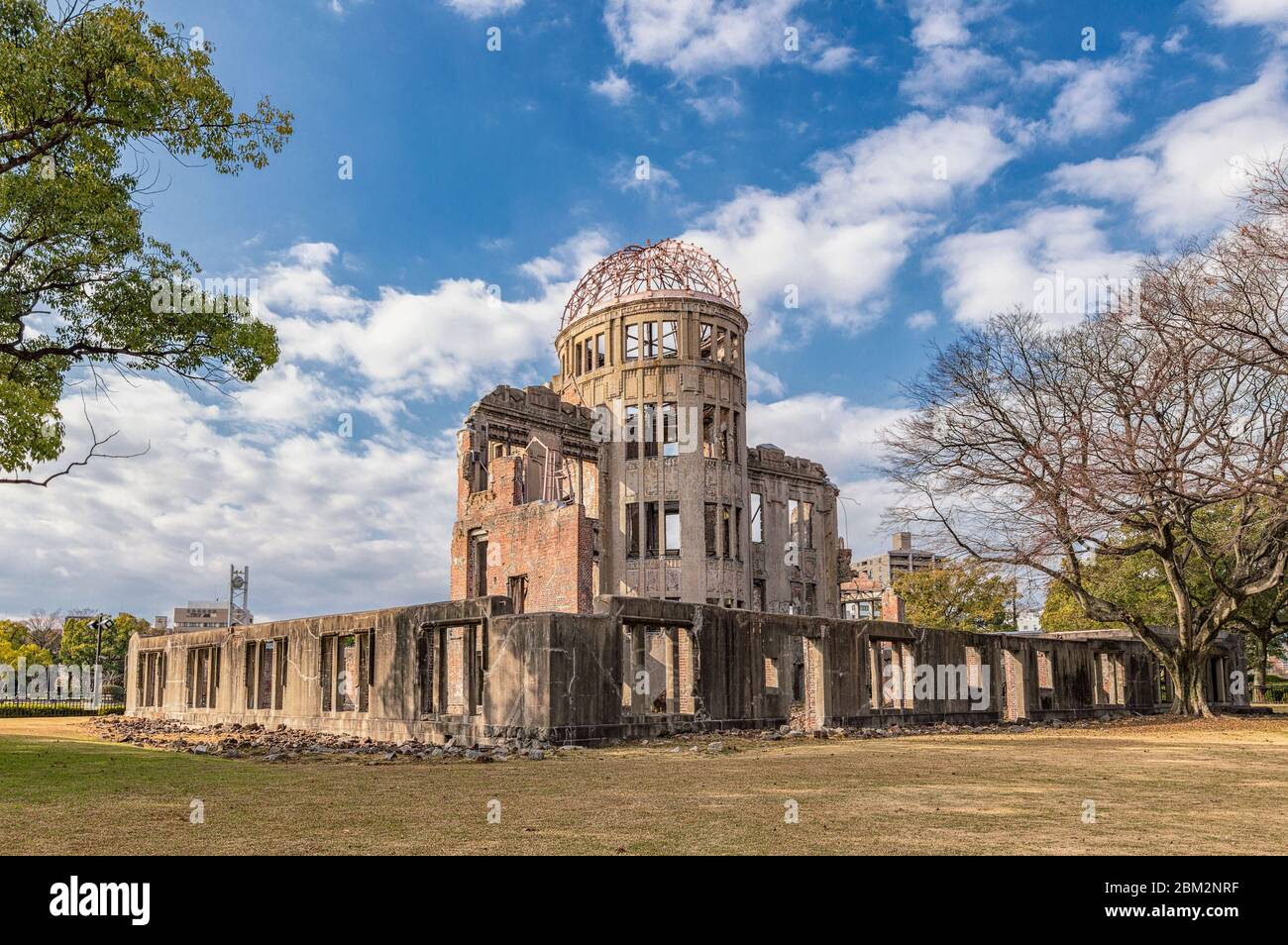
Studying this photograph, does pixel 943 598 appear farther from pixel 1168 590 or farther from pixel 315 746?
pixel 315 746

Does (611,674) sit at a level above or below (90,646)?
above

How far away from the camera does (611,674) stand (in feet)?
58.4

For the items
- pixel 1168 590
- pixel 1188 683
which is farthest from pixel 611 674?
pixel 1168 590

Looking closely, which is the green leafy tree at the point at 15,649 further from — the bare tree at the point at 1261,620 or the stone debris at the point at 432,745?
the bare tree at the point at 1261,620

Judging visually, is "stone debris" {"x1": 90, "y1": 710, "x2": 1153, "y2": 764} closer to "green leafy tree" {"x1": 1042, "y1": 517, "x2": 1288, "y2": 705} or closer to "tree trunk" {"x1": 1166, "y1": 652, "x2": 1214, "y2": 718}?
"tree trunk" {"x1": 1166, "y1": 652, "x2": 1214, "y2": 718}

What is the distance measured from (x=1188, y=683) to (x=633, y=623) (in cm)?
1778

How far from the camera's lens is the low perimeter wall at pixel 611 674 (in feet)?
57.0

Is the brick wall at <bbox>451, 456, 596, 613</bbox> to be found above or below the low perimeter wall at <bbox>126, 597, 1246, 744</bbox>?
above

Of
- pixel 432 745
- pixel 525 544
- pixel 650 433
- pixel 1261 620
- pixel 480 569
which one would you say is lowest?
pixel 432 745

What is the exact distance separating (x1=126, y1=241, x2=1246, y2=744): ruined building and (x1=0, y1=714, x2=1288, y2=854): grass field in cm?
385

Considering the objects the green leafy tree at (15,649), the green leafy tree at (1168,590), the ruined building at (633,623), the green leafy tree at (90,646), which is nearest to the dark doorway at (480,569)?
the ruined building at (633,623)

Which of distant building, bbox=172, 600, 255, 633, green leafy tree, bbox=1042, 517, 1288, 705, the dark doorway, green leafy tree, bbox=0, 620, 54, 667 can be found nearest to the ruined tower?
the dark doorway

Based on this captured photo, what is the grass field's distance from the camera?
6.25 metres

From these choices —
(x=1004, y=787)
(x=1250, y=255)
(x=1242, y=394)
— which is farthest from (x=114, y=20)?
(x=1242, y=394)
